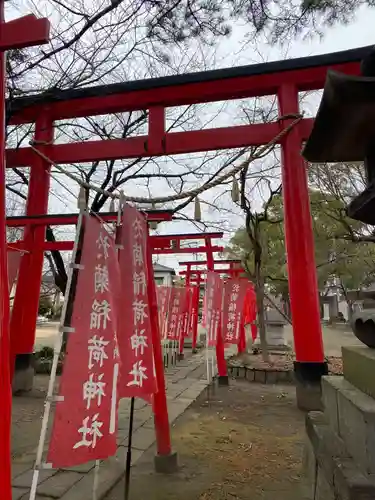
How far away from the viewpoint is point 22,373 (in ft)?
23.2

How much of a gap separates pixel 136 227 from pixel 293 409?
456 centimetres

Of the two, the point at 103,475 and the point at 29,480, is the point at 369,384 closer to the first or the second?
the point at 103,475

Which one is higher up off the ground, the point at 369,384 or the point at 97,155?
the point at 97,155

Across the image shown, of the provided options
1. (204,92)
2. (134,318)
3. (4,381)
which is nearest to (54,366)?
(4,381)

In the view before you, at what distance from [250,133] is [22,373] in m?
5.78

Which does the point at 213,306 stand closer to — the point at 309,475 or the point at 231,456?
the point at 231,456

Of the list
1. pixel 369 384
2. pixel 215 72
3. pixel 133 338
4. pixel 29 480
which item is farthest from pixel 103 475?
pixel 215 72

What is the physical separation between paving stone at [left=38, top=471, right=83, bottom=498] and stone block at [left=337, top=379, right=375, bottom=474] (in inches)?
92.5

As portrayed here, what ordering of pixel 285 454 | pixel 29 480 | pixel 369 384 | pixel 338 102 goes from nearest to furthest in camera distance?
pixel 338 102
pixel 369 384
pixel 29 480
pixel 285 454

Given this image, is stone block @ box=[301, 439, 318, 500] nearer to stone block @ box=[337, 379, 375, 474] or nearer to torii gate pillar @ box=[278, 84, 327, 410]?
stone block @ box=[337, 379, 375, 474]

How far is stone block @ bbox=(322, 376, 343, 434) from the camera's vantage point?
9.28 ft

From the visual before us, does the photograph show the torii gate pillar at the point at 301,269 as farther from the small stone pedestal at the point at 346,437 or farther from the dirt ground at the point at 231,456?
the small stone pedestal at the point at 346,437

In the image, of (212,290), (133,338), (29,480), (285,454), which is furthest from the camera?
(212,290)

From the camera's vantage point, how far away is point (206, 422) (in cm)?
565
